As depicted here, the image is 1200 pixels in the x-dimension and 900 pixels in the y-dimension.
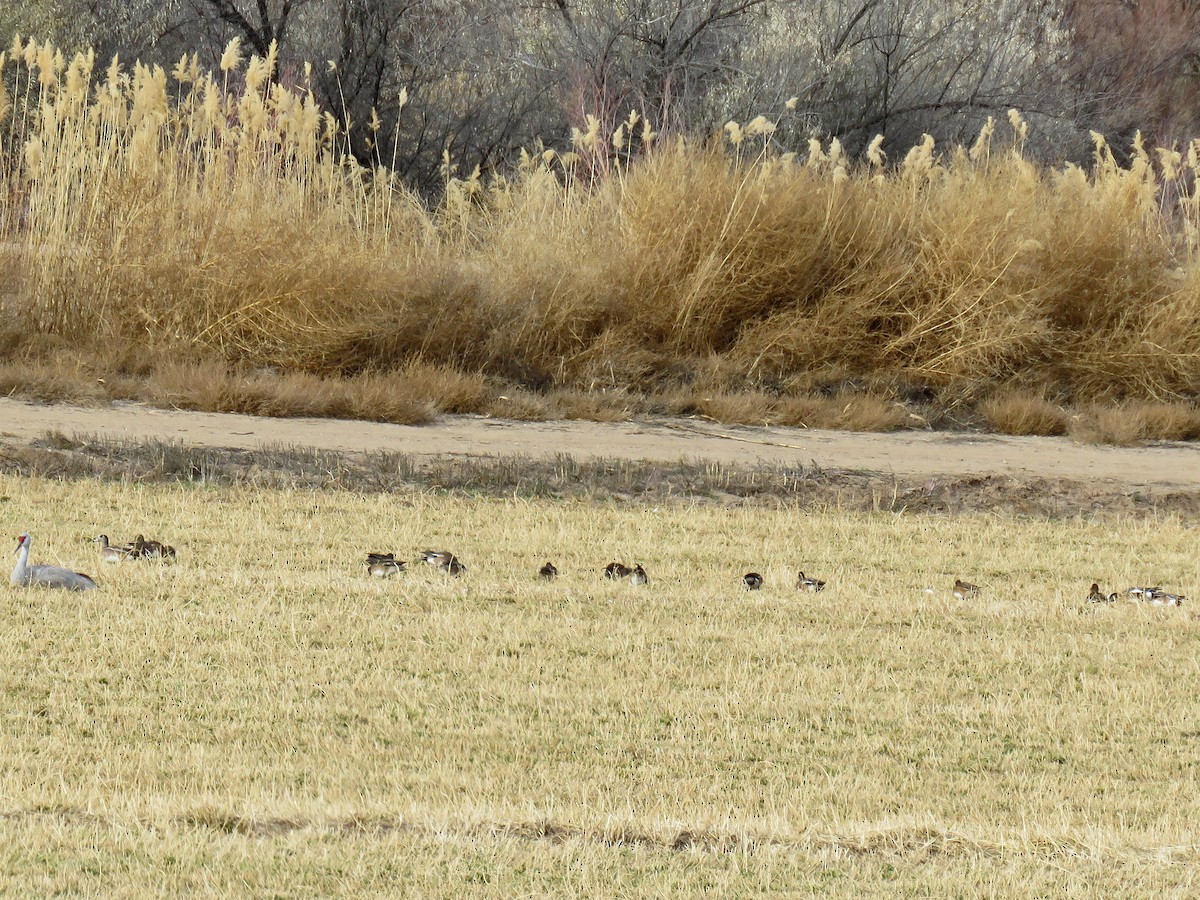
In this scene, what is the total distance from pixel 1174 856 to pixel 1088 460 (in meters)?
7.82

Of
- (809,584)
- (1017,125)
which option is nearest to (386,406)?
(809,584)

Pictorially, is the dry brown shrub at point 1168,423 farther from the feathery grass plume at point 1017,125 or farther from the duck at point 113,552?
the duck at point 113,552

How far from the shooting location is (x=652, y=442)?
37.7 ft

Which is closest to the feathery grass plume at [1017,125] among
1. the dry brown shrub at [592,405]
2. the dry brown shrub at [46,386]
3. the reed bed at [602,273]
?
the reed bed at [602,273]

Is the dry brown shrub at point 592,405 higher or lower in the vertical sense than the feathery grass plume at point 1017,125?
lower

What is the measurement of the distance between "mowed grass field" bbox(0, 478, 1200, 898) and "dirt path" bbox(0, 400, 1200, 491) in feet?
6.70

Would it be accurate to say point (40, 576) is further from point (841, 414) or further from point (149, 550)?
point (841, 414)

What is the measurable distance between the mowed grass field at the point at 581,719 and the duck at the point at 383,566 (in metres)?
0.07

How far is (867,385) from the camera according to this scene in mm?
13633

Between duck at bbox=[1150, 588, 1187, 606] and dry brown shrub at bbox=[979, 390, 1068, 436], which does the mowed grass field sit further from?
dry brown shrub at bbox=[979, 390, 1068, 436]

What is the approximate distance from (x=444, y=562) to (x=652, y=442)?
4.22 metres

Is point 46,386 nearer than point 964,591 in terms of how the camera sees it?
No

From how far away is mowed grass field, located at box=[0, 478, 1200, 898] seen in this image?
12.8 ft

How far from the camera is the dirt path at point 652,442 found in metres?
10.7
